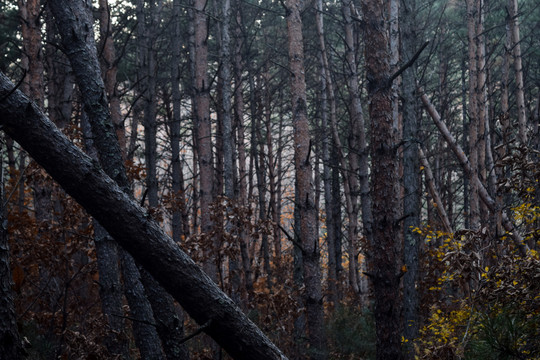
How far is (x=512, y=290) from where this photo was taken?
5523 mm

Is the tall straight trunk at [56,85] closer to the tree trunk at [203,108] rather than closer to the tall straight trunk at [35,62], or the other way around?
the tall straight trunk at [35,62]

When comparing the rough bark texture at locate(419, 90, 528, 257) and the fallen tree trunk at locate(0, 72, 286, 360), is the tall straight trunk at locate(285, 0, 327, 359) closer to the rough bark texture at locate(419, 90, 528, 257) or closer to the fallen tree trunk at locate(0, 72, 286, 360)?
the rough bark texture at locate(419, 90, 528, 257)

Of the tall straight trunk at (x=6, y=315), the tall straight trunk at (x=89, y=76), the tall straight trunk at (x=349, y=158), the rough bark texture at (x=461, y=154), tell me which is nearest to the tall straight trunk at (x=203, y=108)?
the rough bark texture at (x=461, y=154)

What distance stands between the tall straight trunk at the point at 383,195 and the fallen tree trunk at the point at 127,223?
9.17 feet

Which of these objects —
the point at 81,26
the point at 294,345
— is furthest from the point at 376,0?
the point at 294,345

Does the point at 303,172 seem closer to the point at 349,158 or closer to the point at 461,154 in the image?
the point at 461,154

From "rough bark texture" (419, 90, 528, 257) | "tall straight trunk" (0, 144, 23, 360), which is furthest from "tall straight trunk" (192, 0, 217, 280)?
"tall straight trunk" (0, 144, 23, 360)

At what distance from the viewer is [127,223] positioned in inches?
110

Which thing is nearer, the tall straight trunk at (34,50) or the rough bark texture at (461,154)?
the tall straight trunk at (34,50)

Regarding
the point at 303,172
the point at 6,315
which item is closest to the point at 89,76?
the point at 6,315

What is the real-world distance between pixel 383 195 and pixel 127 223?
3473mm

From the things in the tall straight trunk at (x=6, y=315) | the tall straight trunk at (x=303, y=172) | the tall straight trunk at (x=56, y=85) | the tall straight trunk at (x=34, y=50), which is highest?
the tall straight trunk at (x=56, y=85)

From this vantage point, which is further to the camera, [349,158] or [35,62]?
[349,158]

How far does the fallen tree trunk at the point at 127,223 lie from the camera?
263 centimetres
